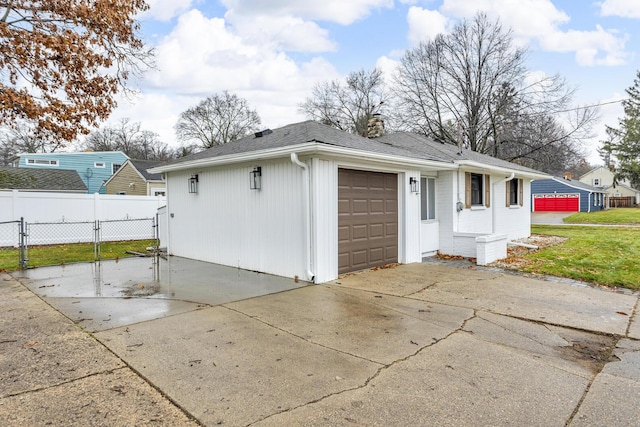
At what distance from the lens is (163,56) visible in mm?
10188

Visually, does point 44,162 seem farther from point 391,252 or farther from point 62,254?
point 391,252

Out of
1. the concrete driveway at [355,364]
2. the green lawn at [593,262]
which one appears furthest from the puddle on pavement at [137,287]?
the green lawn at [593,262]

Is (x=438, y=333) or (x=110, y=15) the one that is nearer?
(x=438, y=333)

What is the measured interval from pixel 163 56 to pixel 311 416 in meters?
10.4

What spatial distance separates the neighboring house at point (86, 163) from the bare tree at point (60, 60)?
66.9 ft

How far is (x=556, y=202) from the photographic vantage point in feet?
114

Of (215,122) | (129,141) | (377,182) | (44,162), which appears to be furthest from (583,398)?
(129,141)

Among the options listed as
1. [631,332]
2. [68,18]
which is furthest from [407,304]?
[68,18]

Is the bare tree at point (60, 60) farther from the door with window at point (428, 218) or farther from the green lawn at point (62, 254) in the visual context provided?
the door with window at point (428, 218)

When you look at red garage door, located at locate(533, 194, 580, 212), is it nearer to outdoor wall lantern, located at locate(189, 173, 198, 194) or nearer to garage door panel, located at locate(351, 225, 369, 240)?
garage door panel, located at locate(351, 225, 369, 240)

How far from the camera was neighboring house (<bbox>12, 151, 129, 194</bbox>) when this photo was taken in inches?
1025

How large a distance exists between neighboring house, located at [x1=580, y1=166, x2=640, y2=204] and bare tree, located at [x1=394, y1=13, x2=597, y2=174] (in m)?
28.0

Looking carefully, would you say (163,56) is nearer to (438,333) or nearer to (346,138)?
(346,138)

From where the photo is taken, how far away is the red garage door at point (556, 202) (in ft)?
110
